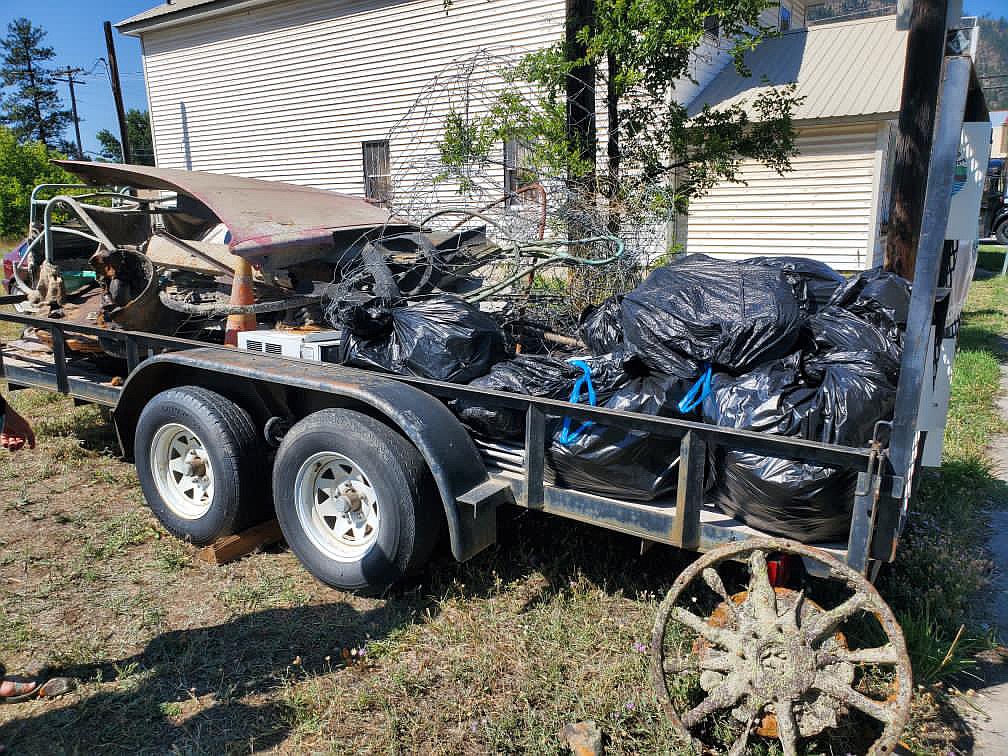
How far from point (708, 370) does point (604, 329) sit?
0.78 metres

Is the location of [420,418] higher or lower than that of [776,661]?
higher

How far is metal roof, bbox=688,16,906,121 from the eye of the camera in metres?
12.4

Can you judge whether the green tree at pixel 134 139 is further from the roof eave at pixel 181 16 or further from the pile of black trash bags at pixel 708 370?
the pile of black trash bags at pixel 708 370

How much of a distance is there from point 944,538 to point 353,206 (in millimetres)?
4169

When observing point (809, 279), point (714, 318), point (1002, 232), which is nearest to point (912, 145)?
point (809, 279)

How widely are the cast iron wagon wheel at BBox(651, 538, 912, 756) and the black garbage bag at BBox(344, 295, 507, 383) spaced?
4.62 feet

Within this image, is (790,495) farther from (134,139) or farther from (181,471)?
(134,139)

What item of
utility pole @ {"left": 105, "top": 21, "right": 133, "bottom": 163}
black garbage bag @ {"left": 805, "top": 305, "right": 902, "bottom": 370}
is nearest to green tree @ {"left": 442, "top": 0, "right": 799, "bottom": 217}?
black garbage bag @ {"left": 805, "top": 305, "right": 902, "bottom": 370}

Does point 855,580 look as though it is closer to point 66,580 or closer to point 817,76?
point 66,580

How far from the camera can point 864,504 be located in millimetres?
2365

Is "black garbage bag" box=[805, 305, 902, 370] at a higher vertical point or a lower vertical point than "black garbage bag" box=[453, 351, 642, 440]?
higher

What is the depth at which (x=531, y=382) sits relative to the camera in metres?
3.27

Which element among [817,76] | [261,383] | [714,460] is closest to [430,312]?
[261,383]

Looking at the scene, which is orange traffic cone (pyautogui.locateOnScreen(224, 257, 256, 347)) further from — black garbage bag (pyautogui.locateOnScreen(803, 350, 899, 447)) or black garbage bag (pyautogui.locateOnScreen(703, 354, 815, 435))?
black garbage bag (pyautogui.locateOnScreen(803, 350, 899, 447))
